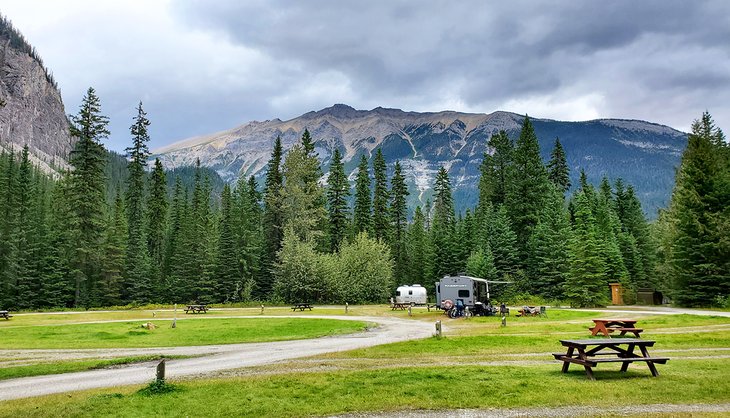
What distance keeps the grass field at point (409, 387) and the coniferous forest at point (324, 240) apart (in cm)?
3469

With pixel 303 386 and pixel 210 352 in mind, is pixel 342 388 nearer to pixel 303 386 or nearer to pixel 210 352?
pixel 303 386

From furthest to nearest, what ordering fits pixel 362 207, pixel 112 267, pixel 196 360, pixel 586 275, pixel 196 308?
1. pixel 362 207
2. pixel 112 267
3. pixel 586 275
4. pixel 196 308
5. pixel 196 360

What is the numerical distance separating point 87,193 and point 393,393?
55827mm

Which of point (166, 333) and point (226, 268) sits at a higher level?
point (226, 268)

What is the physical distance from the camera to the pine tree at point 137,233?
65125mm

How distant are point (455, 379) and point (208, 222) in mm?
76313

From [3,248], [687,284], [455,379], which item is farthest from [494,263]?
[3,248]

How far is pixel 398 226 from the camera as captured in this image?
8362cm

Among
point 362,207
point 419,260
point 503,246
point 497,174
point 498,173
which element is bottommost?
point 419,260

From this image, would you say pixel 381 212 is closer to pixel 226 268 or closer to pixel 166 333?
pixel 226 268

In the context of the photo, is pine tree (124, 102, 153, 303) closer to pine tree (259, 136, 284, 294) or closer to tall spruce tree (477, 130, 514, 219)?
pine tree (259, 136, 284, 294)

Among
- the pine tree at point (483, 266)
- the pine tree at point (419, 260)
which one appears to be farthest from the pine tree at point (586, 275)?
the pine tree at point (419, 260)

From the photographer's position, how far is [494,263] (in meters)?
64.1

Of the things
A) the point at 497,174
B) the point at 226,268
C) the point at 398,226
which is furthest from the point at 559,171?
the point at 226,268
